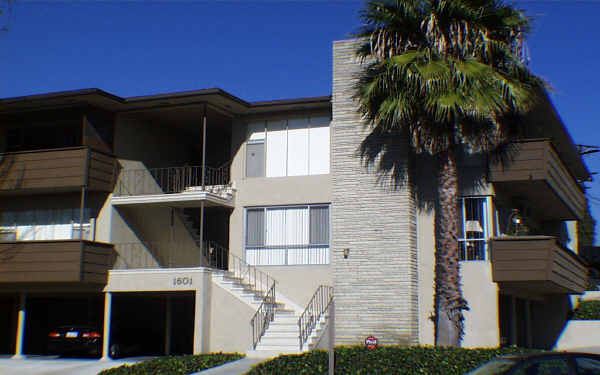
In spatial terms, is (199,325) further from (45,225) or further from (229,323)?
(45,225)

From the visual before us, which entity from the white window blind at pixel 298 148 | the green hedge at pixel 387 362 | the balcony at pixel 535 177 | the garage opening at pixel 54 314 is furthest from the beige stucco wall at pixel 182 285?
the balcony at pixel 535 177

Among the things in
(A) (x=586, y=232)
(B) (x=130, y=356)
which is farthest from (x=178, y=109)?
(A) (x=586, y=232)

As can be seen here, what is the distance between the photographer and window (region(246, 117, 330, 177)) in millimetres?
24344

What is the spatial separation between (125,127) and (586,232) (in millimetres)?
35233

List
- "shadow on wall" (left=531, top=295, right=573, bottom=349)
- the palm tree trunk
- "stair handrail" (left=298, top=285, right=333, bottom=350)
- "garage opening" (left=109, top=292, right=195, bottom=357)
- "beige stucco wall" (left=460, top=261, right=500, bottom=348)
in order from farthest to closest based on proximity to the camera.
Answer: "shadow on wall" (left=531, top=295, right=573, bottom=349), "garage opening" (left=109, top=292, right=195, bottom=357), "stair handrail" (left=298, top=285, right=333, bottom=350), "beige stucco wall" (left=460, top=261, right=500, bottom=348), the palm tree trunk

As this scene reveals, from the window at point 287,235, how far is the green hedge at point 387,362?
6655 mm

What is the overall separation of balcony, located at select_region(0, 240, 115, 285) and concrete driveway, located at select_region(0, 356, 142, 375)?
244cm

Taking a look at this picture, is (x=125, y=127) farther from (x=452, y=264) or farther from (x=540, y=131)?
(x=540, y=131)

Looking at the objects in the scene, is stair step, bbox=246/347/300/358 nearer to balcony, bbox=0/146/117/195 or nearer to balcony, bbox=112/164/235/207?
balcony, bbox=112/164/235/207

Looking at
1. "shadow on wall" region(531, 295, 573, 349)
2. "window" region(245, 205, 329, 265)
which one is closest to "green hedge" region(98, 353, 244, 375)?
"window" region(245, 205, 329, 265)

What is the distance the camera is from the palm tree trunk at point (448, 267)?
17906mm

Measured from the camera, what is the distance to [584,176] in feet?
110

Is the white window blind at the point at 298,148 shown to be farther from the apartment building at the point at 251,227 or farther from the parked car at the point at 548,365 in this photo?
the parked car at the point at 548,365

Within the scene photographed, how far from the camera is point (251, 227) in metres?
24.6
